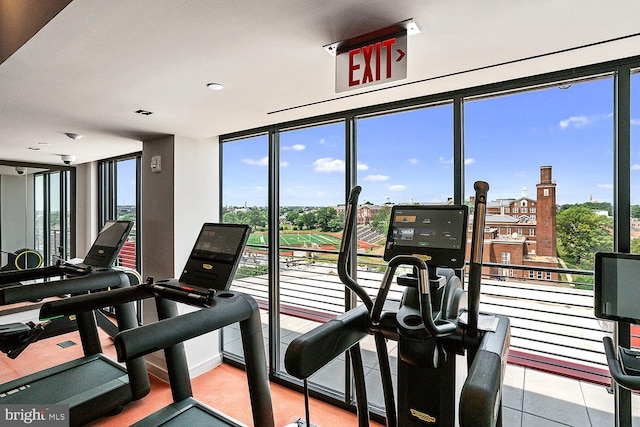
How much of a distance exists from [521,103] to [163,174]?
294 centimetres

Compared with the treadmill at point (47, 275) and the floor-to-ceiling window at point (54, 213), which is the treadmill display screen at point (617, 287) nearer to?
the treadmill at point (47, 275)

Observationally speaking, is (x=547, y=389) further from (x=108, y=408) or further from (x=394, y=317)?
(x=108, y=408)

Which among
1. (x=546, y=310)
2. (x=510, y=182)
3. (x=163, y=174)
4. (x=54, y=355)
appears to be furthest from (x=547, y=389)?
(x=54, y=355)

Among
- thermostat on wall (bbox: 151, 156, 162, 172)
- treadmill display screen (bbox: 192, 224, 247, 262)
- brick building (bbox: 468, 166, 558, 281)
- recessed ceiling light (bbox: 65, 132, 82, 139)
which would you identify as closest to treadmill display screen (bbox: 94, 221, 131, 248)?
thermostat on wall (bbox: 151, 156, 162, 172)

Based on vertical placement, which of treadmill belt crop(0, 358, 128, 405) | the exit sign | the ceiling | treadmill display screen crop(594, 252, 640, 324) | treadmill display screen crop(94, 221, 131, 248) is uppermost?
the ceiling

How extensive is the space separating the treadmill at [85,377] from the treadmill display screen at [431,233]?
65.8 inches

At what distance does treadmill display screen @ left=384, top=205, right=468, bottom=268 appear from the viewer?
1.37 metres

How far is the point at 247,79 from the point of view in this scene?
Answer: 1830 millimetres

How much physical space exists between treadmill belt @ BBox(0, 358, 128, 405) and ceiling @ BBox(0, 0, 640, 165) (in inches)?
77.5

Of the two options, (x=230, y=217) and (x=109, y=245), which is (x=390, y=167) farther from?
(x=109, y=245)

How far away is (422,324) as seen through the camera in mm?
1273

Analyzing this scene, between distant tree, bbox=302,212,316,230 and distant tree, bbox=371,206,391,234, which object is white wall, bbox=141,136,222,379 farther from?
distant tree, bbox=371,206,391,234

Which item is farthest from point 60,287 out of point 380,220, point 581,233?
point 581,233

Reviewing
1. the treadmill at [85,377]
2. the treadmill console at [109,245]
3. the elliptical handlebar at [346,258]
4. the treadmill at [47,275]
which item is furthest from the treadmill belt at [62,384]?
the elliptical handlebar at [346,258]
